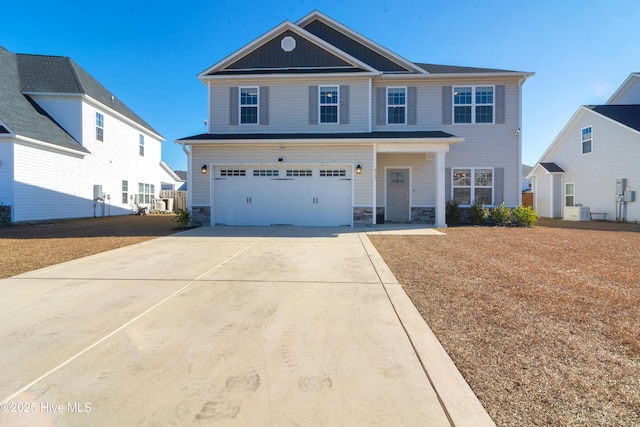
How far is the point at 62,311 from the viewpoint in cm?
368

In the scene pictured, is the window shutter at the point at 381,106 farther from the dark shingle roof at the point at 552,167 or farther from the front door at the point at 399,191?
the dark shingle roof at the point at 552,167

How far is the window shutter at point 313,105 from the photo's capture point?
1314cm

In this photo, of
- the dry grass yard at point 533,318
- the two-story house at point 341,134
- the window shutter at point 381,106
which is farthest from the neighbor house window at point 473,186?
the dry grass yard at point 533,318

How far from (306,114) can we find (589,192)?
15442mm

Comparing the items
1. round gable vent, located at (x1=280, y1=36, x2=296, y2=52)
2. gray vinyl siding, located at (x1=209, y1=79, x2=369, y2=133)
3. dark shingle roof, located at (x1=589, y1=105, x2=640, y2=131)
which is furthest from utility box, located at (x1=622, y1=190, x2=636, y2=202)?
round gable vent, located at (x1=280, y1=36, x2=296, y2=52)

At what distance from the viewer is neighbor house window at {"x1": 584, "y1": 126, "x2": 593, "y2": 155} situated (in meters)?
16.5

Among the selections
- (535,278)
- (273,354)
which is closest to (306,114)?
(535,278)

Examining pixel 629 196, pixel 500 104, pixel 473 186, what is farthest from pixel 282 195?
pixel 629 196

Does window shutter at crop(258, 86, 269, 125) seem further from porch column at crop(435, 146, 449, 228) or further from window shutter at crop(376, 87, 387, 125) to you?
porch column at crop(435, 146, 449, 228)

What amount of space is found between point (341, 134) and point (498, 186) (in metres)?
7.06

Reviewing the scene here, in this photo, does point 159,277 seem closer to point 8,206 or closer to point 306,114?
point 306,114

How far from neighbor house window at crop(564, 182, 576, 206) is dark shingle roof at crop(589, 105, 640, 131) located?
397 cm

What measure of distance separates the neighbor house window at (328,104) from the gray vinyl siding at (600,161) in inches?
517

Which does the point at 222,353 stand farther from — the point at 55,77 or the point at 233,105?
the point at 55,77
